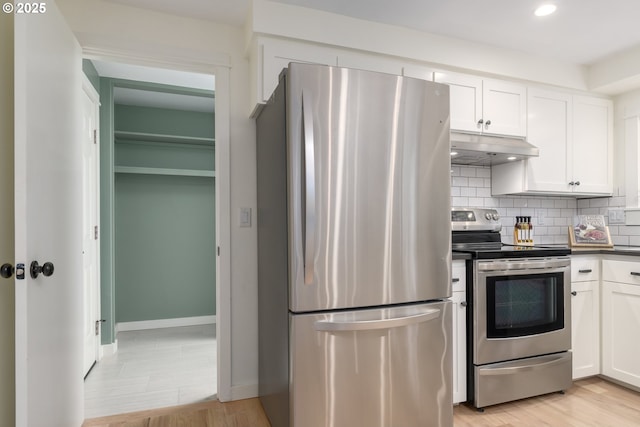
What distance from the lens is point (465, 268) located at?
222 cm

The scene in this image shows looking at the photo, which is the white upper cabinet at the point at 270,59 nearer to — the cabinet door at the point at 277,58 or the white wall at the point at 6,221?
the cabinet door at the point at 277,58

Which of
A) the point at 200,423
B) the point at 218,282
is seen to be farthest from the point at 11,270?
the point at 200,423

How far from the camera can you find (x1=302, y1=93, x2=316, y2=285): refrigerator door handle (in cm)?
159

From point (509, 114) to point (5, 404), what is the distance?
3356mm

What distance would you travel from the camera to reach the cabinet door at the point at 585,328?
8.28 ft

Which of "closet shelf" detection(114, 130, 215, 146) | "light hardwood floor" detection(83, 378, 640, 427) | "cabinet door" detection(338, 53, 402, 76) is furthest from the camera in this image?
"closet shelf" detection(114, 130, 215, 146)

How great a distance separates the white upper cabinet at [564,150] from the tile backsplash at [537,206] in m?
0.13

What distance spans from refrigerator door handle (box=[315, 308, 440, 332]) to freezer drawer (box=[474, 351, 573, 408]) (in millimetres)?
731

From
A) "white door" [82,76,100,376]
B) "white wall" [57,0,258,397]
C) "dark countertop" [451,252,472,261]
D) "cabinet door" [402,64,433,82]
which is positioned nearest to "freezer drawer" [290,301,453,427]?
"dark countertop" [451,252,472,261]

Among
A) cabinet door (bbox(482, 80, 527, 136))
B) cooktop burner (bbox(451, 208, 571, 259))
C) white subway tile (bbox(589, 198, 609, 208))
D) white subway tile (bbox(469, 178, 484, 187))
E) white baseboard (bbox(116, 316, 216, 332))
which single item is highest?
cabinet door (bbox(482, 80, 527, 136))

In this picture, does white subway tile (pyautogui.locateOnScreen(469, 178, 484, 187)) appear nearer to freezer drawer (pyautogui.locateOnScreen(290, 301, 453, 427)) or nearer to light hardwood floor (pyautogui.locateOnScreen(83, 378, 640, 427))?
freezer drawer (pyautogui.locateOnScreen(290, 301, 453, 427))

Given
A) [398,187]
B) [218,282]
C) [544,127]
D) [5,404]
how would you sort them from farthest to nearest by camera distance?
1. [544,127]
2. [218,282]
3. [398,187]
4. [5,404]

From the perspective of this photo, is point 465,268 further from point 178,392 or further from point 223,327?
point 178,392

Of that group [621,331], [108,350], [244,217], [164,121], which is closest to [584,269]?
[621,331]
